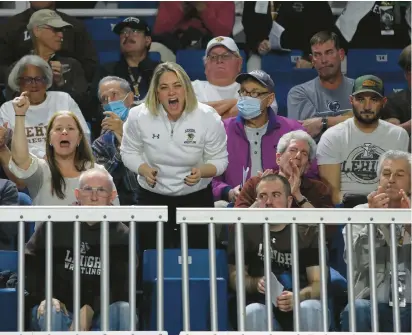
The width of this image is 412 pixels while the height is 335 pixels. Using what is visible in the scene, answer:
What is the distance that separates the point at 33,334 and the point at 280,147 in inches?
110

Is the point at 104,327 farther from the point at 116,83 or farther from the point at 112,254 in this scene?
the point at 116,83

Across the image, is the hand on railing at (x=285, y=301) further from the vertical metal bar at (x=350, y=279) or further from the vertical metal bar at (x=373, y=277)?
the vertical metal bar at (x=373, y=277)

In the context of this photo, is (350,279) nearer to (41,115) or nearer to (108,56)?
(41,115)

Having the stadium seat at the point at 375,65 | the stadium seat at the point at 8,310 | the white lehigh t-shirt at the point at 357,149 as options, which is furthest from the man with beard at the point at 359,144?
the stadium seat at the point at 8,310

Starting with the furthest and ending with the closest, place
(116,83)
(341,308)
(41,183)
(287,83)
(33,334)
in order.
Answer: (287,83)
(116,83)
(41,183)
(341,308)
(33,334)

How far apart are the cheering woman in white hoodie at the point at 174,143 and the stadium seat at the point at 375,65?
10.0 feet

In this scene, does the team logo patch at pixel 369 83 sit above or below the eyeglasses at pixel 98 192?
above

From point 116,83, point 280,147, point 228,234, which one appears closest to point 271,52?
point 116,83

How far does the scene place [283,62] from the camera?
40.4ft

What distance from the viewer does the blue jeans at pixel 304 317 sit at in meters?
7.54

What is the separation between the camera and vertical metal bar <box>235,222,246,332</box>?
7418mm

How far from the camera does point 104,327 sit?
7445mm

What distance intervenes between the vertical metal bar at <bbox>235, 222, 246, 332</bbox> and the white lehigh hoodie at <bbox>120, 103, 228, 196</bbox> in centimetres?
199

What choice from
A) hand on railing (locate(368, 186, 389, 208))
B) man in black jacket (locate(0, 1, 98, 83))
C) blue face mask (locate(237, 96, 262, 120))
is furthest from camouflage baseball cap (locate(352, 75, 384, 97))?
man in black jacket (locate(0, 1, 98, 83))
